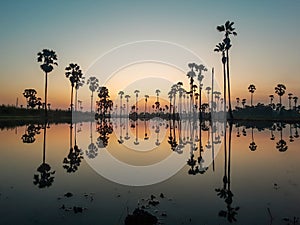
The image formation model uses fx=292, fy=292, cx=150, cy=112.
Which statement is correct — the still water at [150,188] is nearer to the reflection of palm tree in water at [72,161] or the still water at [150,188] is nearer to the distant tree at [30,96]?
the reflection of palm tree in water at [72,161]

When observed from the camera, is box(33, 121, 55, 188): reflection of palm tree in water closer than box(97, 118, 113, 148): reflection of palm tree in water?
Yes

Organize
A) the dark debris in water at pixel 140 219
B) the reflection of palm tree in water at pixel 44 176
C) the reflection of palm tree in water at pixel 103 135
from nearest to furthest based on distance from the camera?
the dark debris in water at pixel 140 219 → the reflection of palm tree in water at pixel 44 176 → the reflection of palm tree in water at pixel 103 135

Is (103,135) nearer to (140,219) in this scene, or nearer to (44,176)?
(44,176)

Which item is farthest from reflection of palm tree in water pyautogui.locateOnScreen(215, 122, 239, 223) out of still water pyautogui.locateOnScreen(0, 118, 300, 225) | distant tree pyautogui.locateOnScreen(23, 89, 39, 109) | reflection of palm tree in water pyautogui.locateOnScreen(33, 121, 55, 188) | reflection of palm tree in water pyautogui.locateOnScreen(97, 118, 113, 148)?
distant tree pyautogui.locateOnScreen(23, 89, 39, 109)

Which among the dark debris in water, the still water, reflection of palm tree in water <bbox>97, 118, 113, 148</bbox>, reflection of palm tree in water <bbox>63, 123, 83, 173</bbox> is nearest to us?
the dark debris in water

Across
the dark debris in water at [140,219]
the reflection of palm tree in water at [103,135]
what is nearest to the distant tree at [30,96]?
the reflection of palm tree in water at [103,135]

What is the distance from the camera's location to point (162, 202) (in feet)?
31.7

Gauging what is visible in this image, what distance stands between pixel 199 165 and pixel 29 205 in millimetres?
9944

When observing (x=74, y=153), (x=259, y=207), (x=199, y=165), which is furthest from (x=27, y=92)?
(x=259, y=207)

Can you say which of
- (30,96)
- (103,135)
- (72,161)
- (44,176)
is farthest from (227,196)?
(30,96)

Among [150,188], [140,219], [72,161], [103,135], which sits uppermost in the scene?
[103,135]

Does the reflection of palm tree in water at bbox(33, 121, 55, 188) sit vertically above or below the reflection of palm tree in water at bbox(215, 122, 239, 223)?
above

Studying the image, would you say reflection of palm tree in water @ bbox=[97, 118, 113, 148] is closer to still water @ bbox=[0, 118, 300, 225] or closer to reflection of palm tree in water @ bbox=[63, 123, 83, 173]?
reflection of palm tree in water @ bbox=[63, 123, 83, 173]

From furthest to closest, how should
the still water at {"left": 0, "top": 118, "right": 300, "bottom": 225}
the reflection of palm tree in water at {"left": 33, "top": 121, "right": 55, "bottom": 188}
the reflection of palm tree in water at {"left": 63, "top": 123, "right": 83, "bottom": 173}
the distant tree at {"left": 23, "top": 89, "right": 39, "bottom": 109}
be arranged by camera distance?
the distant tree at {"left": 23, "top": 89, "right": 39, "bottom": 109} < the reflection of palm tree in water at {"left": 63, "top": 123, "right": 83, "bottom": 173} < the reflection of palm tree in water at {"left": 33, "top": 121, "right": 55, "bottom": 188} < the still water at {"left": 0, "top": 118, "right": 300, "bottom": 225}
